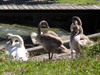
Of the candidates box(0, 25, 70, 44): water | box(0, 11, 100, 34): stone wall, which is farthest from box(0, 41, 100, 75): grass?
box(0, 11, 100, 34): stone wall

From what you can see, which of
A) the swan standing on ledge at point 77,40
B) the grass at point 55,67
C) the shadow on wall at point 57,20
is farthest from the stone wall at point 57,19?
the grass at point 55,67

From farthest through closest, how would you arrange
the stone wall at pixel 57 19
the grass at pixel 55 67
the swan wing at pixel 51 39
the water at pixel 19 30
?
the stone wall at pixel 57 19 → the water at pixel 19 30 → the swan wing at pixel 51 39 → the grass at pixel 55 67

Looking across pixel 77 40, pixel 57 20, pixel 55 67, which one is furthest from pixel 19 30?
pixel 55 67

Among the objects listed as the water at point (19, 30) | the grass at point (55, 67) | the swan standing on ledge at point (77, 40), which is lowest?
the water at point (19, 30)

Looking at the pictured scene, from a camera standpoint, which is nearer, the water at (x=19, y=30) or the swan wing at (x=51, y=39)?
the swan wing at (x=51, y=39)

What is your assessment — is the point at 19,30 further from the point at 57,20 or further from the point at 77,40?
the point at 77,40

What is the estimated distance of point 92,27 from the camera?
455 inches

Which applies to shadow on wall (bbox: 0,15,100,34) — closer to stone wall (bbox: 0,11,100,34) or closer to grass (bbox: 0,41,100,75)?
stone wall (bbox: 0,11,100,34)

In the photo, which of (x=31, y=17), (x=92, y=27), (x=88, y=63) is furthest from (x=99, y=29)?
(x=88, y=63)

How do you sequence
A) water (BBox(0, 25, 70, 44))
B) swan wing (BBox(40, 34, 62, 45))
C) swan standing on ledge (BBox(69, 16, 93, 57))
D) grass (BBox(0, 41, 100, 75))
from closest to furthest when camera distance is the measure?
1. grass (BBox(0, 41, 100, 75))
2. swan standing on ledge (BBox(69, 16, 93, 57))
3. swan wing (BBox(40, 34, 62, 45))
4. water (BBox(0, 25, 70, 44))

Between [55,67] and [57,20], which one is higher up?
[55,67]

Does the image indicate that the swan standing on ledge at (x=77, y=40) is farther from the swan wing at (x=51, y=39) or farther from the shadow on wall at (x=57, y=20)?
the shadow on wall at (x=57, y=20)

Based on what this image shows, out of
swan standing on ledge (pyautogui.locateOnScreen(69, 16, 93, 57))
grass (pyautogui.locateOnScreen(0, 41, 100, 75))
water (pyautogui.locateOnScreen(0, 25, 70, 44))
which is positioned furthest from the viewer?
water (pyautogui.locateOnScreen(0, 25, 70, 44))

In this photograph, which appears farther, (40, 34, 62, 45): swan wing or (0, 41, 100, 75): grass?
(40, 34, 62, 45): swan wing
